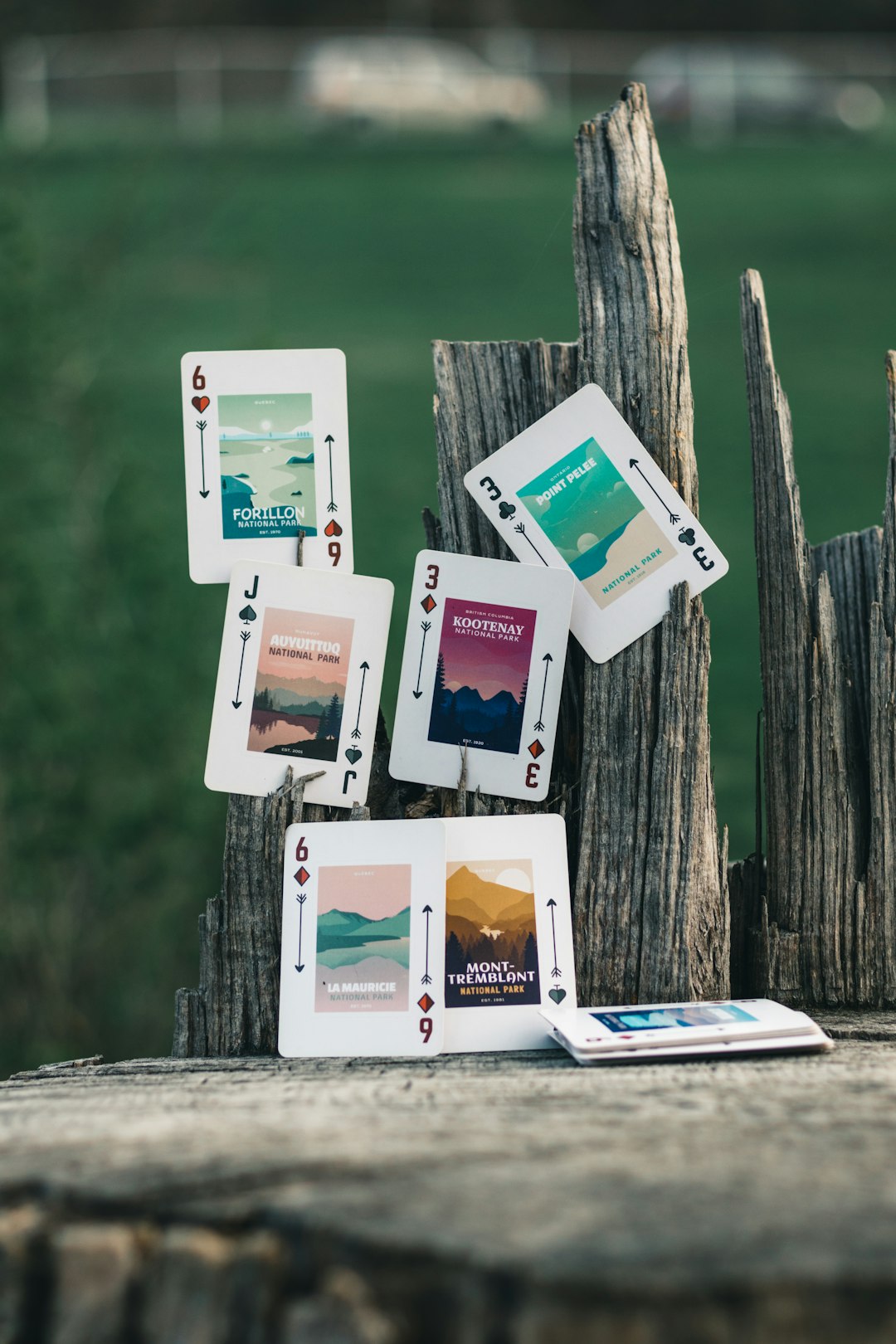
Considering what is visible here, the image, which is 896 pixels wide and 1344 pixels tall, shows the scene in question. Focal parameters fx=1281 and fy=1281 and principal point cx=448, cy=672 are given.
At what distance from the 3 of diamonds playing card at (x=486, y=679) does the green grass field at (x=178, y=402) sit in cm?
52

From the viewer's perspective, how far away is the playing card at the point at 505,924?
164cm

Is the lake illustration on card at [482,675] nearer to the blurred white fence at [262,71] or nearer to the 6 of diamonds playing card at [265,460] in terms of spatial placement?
the 6 of diamonds playing card at [265,460]

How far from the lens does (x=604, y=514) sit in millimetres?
1772

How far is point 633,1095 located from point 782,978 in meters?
0.58

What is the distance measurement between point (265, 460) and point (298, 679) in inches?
12.5

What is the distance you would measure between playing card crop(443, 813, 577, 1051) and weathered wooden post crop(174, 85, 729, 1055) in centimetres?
3

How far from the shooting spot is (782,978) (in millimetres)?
1741

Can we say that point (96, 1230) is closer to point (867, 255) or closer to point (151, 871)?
point (151, 871)

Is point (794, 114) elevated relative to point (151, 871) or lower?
elevated

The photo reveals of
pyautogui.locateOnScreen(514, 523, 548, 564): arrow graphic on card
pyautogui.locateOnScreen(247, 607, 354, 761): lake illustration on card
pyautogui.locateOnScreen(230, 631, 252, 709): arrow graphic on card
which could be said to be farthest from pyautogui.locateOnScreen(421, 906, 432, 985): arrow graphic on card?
pyautogui.locateOnScreen(514, 523, 548, 564): arrow graphic on card

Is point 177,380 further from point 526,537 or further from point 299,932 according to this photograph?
point 299,932

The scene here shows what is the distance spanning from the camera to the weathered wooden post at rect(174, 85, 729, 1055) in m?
1.67

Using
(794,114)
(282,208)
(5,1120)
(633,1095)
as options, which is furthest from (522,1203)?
(794,114)

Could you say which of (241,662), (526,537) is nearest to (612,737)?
(526,537)
